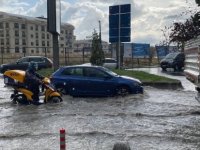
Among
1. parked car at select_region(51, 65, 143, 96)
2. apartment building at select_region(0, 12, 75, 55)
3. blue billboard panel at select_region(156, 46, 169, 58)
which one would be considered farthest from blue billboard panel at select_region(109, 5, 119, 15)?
apartment building at select_region(0, 12, 75, 55)

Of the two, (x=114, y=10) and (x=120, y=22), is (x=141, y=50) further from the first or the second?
(x=120, y=22)

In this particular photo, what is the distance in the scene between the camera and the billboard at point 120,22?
96.2ft

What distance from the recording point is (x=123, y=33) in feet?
96.4

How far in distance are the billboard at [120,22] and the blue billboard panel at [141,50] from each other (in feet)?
77.9

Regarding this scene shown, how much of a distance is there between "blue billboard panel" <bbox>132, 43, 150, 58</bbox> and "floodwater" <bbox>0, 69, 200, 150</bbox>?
35663 mm

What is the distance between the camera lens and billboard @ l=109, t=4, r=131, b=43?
2931cm

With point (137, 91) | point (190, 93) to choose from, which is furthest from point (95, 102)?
point (190, 93)

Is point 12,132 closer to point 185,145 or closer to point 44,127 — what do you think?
point 44,127

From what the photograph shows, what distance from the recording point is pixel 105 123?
39.1 ft

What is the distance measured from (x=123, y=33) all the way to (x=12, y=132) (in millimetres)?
19270

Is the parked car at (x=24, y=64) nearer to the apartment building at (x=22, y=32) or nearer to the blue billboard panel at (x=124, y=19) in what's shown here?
the blue billboard panel at (x=124, y=19)

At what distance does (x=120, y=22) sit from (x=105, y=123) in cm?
1811

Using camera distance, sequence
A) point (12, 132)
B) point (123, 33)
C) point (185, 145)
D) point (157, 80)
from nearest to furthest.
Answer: point (185, 145), point (12, 132), point (157, 80), point (123, 33)

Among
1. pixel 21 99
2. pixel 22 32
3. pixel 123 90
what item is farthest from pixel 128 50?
pixel 22 32
